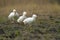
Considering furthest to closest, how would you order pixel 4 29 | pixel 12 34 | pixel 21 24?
pixel 21 24 < pixel 4 29 < pixel 12 34

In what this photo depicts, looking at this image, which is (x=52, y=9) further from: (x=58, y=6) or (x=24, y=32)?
(x=24, y=32)

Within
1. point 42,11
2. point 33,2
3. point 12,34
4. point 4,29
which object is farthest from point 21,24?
point 33,2

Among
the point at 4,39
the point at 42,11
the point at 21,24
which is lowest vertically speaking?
the point at 4,39

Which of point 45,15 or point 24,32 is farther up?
point 45,15

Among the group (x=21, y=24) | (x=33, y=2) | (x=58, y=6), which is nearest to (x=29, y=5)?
(x=33, y=2)

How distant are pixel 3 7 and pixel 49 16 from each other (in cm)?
218

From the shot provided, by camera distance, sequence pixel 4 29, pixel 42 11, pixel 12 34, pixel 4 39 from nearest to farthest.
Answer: pixel 4 39 < pixel 12 34 < pixel 4 29 < pixel 42 11

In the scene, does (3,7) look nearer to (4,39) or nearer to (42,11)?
(42,11)

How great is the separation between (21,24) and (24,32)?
1432 mm

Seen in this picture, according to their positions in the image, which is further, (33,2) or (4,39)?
(33,2)

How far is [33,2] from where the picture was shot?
1175 cm

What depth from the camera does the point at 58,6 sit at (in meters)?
11.6

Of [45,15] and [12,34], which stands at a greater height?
[45,15]

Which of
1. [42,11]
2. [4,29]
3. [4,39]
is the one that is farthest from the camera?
[42,11]
